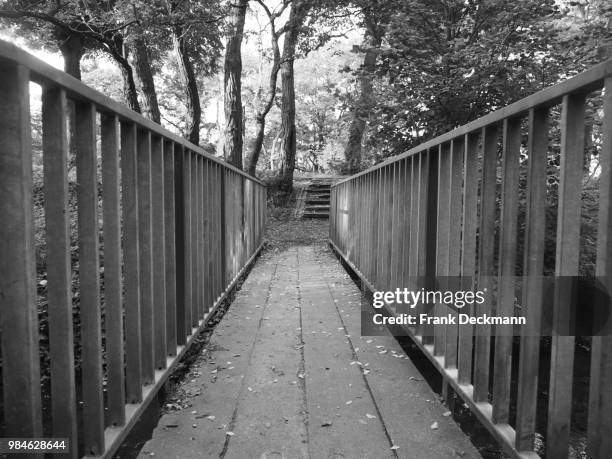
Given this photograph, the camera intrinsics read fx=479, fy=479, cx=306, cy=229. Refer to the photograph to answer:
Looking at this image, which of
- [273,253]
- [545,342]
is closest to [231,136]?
[273,253]

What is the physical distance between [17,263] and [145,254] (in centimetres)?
88

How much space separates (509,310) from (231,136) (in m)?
9.87

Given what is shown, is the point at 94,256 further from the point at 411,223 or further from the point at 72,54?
the point at 72,54

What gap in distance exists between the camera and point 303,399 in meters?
2.30

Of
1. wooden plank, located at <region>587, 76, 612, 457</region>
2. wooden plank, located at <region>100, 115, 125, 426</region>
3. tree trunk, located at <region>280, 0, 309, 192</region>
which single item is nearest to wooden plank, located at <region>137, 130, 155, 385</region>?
wooden plank, located at <region>100, 115, 125, 426</region>

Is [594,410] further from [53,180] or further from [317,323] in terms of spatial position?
[317,323]

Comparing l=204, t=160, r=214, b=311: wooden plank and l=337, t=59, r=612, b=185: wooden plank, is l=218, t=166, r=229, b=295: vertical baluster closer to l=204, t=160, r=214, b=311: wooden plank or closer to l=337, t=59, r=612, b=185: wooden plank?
l=204, t=160, r=214, b=311: wooden plank

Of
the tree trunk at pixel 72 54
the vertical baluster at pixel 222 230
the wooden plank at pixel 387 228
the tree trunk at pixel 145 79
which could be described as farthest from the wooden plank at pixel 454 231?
the tree trunk at pixel 72 54

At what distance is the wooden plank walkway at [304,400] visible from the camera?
72.8 inches

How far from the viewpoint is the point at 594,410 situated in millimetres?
1071

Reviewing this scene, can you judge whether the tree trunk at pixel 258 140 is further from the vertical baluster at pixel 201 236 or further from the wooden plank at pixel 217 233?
the vertical baluster at pixel 201 236

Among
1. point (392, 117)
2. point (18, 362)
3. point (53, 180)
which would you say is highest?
point (392, 117)

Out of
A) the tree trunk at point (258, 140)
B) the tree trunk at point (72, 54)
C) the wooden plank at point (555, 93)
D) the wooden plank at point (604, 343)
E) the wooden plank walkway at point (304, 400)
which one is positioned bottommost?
the wooden plank walkway at point (304, 400)

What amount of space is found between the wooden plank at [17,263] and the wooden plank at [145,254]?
2.72 feet
